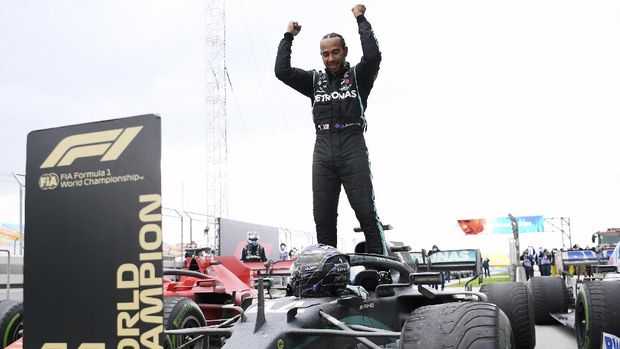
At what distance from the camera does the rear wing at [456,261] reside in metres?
8.12

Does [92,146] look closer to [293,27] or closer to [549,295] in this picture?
[293,27]

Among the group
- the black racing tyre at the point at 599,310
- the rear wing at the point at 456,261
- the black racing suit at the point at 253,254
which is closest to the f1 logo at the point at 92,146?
the black racing tyre at the point at 599,310

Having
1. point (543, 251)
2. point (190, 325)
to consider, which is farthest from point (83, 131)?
point (543, 251)

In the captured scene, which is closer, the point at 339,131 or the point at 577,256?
the point at 339,131

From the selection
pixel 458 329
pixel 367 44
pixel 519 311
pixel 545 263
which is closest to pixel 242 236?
pixel 545 263

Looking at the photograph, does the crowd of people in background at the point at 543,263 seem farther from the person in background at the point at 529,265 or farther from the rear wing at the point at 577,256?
the rear wing at the point at 577,256

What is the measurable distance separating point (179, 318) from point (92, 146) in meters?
2.81

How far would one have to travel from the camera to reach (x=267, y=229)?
22.4m

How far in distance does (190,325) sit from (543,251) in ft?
80.0

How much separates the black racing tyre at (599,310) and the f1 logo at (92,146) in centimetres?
482

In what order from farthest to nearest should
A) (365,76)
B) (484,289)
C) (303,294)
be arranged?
(484,289) → (365,76) → (303,294)

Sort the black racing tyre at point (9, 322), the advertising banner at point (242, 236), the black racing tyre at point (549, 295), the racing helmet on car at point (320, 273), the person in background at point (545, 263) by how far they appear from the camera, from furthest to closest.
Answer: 1. the person in background at point (545, 263)
2. the advertising banner at point (242, 236)
3. the black racing tyre at point (549, 295)
4. the black racing tyre at point (9, 322)
5. the racing helmet on car at point (320, 273)

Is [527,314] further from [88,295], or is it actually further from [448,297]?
[88,295]

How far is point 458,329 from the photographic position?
320cm
